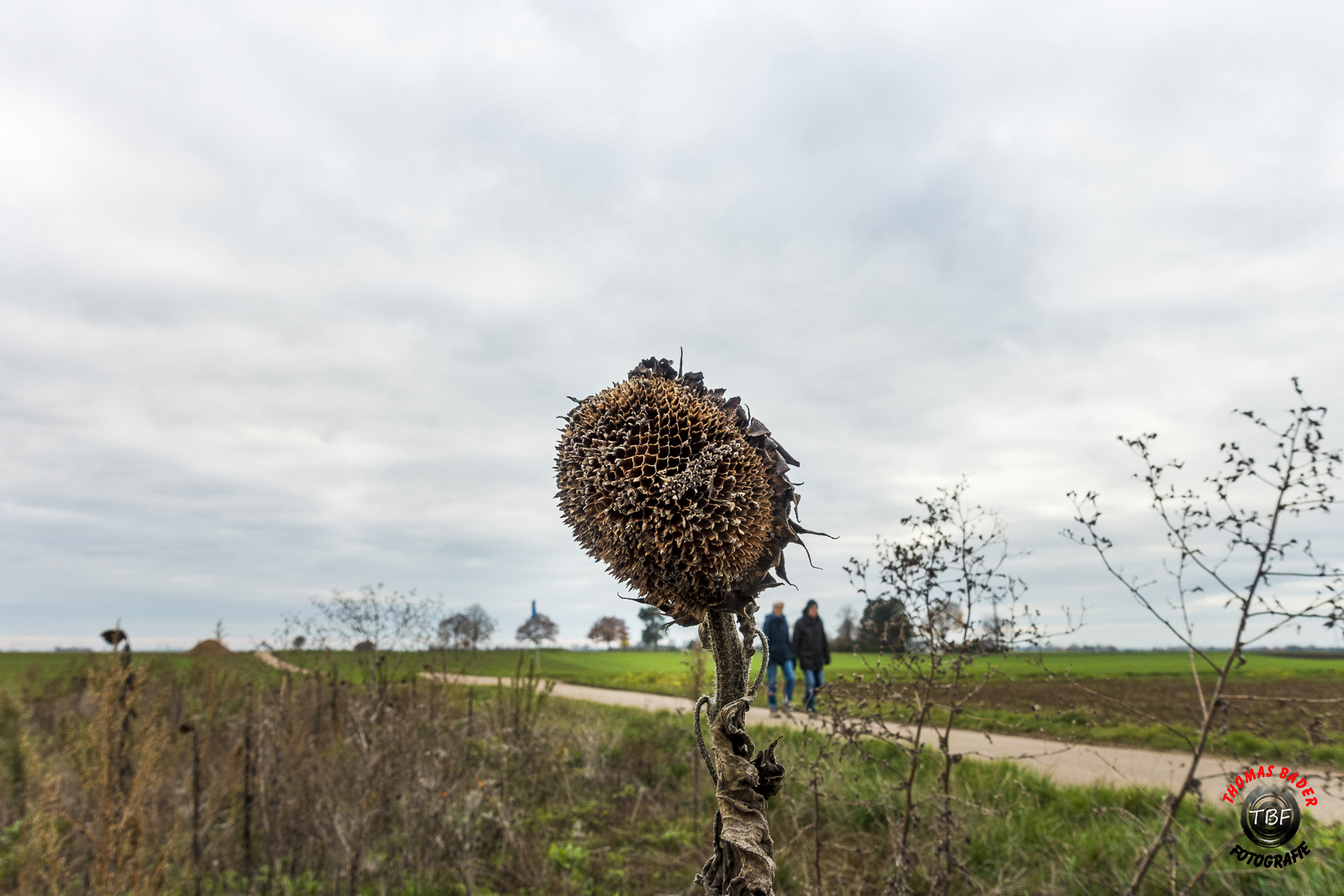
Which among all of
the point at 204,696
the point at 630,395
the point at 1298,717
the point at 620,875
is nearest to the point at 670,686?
the point at 204,696

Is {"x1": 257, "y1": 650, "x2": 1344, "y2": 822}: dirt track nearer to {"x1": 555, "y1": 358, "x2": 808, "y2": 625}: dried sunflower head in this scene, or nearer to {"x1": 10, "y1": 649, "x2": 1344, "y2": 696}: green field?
{"x1": 10, "y1": 649, "x2": 1344, "y2": 696}: green field

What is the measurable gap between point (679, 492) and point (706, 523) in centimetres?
10

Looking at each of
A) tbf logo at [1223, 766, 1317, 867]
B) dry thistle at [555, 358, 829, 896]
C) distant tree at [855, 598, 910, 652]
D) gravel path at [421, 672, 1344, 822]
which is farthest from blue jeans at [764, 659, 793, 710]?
dry thistle at [555, 358, 829, 896]

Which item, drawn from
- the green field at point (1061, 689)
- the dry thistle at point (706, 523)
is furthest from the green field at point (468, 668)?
the dry thistle at point (706, 523)

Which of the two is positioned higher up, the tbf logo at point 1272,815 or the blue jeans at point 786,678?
the tbf logo at point 1272,815

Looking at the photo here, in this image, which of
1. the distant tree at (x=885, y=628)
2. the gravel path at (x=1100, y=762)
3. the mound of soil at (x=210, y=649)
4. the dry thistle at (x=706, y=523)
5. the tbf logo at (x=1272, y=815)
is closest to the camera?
the dry thistle at (x=706, y=523)

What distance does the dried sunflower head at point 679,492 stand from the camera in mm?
1746

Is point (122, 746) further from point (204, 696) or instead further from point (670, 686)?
point (670, 686)

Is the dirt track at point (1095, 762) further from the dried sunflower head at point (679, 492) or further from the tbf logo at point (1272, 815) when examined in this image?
the dried sunflower head at point (679, 492)

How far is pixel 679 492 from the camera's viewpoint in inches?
68.7

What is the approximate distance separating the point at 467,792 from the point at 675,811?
8.79 feet

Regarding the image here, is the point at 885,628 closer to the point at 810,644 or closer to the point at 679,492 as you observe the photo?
the point at 679,492

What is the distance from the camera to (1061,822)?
22.2 ft

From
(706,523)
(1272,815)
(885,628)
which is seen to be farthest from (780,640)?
(706,523)
